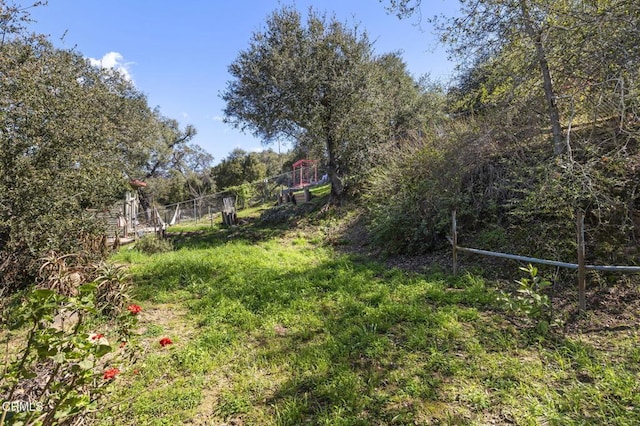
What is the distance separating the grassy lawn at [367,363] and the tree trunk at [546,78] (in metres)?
2.53

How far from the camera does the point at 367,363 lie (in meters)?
2.79

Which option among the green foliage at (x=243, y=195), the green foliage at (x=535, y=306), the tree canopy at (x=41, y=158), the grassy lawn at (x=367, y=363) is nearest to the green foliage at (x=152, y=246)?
the tree canopy at (x=41, y=158)

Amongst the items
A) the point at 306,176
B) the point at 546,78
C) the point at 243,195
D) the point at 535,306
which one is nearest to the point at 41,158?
the point at 535,306

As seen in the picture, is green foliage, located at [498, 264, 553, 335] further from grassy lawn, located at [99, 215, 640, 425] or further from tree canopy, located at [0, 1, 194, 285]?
tree canopy, located at [0, 1, 194, 285]

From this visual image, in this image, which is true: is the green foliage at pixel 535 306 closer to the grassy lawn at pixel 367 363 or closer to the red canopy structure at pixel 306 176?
the grassy lawn at pixel 367 363

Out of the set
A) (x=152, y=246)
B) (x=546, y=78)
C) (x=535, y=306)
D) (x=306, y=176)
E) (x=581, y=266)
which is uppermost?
(x=306, y=176)

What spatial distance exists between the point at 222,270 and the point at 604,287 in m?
5.53

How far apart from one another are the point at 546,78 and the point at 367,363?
4714mm

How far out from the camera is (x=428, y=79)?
662 inches

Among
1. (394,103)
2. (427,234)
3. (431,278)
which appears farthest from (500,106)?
(394,103)

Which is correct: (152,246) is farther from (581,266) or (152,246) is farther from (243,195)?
(243,195)

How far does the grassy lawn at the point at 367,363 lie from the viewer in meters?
2.19

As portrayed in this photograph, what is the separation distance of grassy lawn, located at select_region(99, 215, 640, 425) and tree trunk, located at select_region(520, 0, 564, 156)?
99.8 inches

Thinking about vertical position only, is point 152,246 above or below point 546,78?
below
